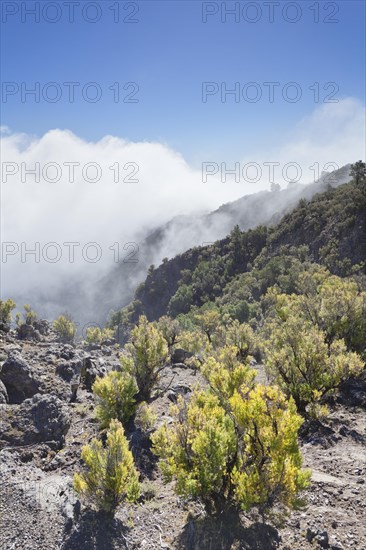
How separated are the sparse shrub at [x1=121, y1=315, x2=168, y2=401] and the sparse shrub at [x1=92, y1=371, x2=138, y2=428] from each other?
10.4 feet

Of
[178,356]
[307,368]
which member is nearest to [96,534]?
[307,368]

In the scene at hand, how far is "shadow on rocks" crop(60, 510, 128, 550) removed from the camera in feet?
30.3

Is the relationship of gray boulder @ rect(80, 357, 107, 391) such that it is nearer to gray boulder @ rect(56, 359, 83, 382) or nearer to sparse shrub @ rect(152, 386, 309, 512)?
gray boulder @ rect(56, 359, 83, 382)

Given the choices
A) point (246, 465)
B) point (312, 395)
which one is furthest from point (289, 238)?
point (246, 465)

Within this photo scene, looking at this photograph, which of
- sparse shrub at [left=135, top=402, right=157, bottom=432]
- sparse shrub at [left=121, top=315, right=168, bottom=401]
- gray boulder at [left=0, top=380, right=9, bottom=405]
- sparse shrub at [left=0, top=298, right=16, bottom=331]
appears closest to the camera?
sparse shrub at [left=135, top=402, right=157, bottom=432]

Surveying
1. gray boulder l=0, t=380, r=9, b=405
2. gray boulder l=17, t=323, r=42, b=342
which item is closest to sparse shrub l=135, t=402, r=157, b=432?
gray boulder l=0, t=380, r=9, b=405

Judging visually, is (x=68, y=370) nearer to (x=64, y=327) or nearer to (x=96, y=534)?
(x=96, y=534)

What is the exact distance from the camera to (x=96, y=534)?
9555mm

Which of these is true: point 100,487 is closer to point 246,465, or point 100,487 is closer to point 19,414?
point 246,465

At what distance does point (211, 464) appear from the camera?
8805 millimetres

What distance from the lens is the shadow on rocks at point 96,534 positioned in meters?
9.25

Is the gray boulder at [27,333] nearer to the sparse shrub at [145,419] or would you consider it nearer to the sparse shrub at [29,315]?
the sparse shrub at [29,315]

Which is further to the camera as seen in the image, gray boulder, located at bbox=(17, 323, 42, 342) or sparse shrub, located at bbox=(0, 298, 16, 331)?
gray boulder, located at bbox=(17, 323, 42, 342)

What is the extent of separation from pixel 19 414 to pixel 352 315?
813 inches
